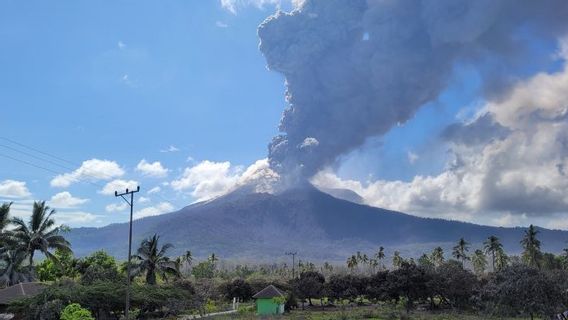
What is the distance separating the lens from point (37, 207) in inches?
2314

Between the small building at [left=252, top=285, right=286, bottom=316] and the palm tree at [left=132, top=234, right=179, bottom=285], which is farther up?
the palm tree at [left=132, top=234, right=179, bottom=285]

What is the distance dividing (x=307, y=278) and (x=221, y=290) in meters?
17.1

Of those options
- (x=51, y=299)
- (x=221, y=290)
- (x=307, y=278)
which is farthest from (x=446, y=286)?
(x=51, y=299)

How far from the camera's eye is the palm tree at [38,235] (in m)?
57.1

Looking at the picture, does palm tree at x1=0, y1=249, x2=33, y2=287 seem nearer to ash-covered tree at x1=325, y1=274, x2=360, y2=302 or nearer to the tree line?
the tree line

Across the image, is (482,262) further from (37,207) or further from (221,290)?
(37,207)

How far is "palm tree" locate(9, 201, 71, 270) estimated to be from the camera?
57.1m

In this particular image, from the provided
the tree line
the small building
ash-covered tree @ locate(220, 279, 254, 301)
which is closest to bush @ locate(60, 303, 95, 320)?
the tree line

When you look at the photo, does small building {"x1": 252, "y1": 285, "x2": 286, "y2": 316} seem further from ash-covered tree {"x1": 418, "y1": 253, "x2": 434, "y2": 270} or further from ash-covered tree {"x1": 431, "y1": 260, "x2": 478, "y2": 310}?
ash-covered tree {"x1": 418, "y1": 253, "x2": 434, "y2": 270}

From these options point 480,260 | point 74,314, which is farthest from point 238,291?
point 480,260

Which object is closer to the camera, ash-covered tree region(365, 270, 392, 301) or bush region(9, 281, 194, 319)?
bush region(9, 281, 194, 319)

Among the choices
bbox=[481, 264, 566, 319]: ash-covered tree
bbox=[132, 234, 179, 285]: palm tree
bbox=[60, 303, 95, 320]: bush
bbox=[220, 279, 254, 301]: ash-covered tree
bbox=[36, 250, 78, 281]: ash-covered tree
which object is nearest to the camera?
bbox=[481, 264, 566, 319]: ash-covered tree

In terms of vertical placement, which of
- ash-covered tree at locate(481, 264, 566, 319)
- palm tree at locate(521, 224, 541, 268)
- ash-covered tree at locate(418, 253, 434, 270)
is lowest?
ash-covered tree at locate(481, 264, 566, 319)

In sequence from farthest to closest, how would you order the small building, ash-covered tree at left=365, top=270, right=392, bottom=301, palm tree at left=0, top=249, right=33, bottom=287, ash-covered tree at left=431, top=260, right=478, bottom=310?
ash-covered tree at left=365, top=270, right=392, bottom=301 → ash-covered tree at left=431, top=260, right=478, bottom=310 → the small building → palm tree at left=0, top=249, right=33, bottom=287
